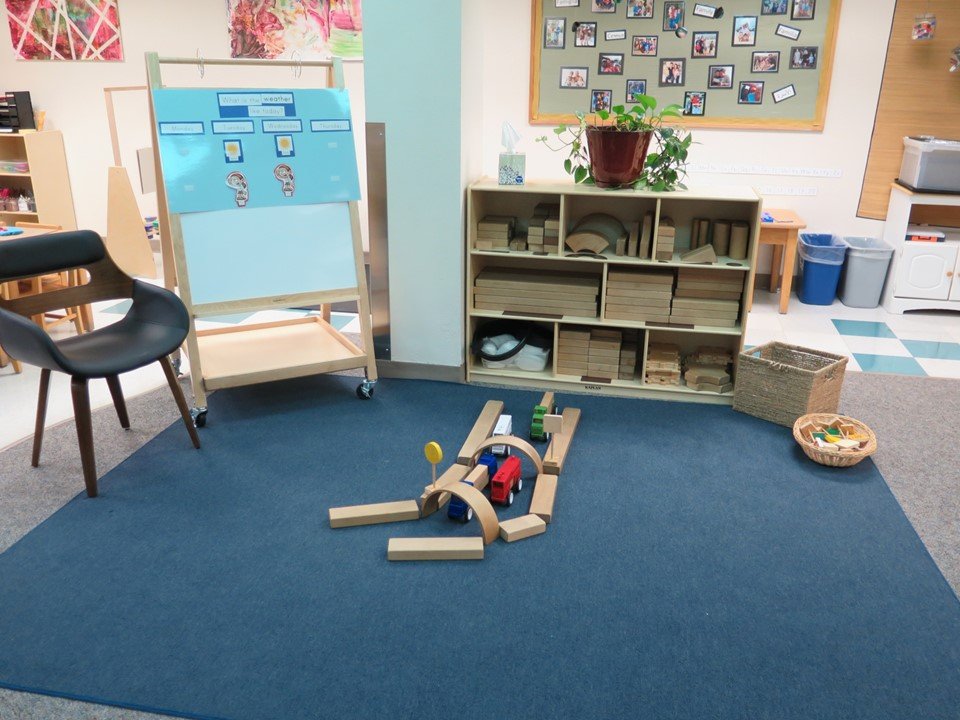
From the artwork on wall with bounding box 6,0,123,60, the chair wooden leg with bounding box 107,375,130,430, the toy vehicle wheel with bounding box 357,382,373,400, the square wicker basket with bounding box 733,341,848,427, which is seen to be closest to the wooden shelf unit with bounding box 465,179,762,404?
the square wicker basket with bounding box 733,341,848,427

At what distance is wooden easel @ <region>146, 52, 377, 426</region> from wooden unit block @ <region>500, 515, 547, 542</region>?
4.52ft

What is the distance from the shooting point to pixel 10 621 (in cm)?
240

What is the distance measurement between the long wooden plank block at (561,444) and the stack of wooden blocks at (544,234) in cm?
85

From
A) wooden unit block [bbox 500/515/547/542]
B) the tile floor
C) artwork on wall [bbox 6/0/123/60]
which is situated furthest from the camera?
artwork on wall [bbox 6/0/123/60]

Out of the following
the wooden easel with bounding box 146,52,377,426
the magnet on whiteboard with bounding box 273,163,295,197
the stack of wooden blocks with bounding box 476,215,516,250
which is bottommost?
the wooden easel with bounding box 146,52,377,426

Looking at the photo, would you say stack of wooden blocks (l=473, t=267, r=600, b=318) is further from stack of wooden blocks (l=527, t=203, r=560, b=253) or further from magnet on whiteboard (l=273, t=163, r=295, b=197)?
magnet on whiteboard (l=273, t=163, r=295, b=197)

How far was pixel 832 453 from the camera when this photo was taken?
10.8 ft

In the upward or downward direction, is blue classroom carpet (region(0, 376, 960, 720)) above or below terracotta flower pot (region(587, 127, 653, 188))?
below

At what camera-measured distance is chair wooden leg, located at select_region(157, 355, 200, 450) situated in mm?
3336

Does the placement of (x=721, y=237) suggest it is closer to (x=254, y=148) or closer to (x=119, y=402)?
(x=254, y=148)

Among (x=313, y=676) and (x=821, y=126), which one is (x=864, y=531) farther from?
(x=821, y=126)

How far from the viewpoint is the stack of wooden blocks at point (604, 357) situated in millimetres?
4086

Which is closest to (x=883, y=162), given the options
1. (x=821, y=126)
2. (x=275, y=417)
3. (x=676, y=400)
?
(x=821, y=126)

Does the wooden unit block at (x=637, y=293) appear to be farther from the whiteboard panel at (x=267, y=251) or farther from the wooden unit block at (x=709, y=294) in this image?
the whiteboard panel at (x=267, y=251)
